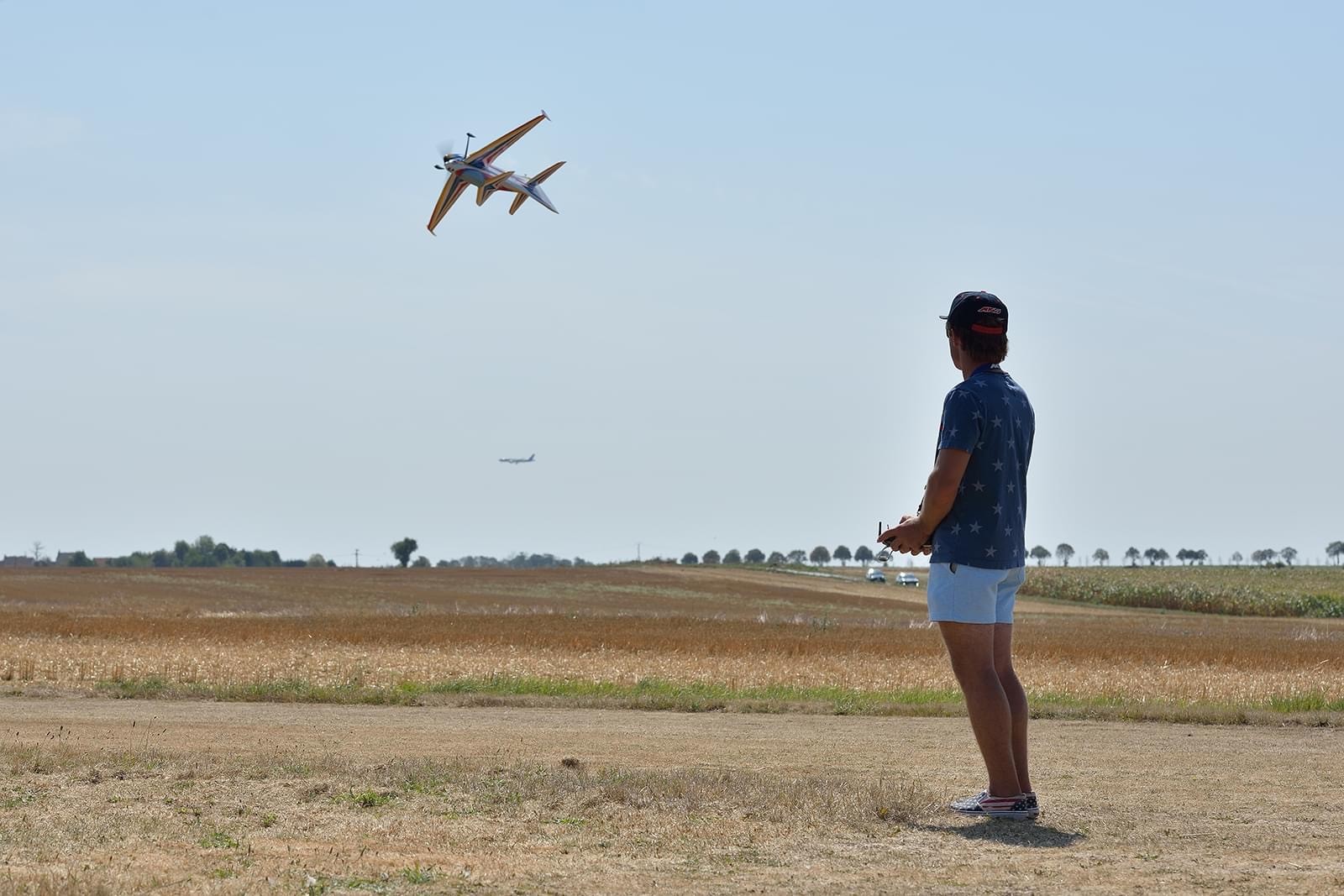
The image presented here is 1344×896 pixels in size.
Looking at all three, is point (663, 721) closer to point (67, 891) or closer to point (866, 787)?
point (866, 787)

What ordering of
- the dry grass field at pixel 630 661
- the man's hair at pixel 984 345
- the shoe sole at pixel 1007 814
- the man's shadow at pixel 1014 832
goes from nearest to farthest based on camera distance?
the man's shadow at pixel 1014 832
the shoe sole at pixel 1007 814
the man's hair at pixel 984 345
the dry grass field at pixel 630 661

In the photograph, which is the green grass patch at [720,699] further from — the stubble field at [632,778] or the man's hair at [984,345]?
the man's hair at [984,345]

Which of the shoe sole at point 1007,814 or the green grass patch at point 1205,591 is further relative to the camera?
the green grass patch at point 1205,591

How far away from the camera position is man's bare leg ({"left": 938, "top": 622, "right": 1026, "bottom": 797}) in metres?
7.23

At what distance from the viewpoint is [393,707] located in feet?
57.8

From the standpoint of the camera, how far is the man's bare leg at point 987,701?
7234 millimetres

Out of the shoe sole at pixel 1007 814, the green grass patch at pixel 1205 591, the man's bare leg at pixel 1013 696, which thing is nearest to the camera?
the shoe sole at pixel 1007 814

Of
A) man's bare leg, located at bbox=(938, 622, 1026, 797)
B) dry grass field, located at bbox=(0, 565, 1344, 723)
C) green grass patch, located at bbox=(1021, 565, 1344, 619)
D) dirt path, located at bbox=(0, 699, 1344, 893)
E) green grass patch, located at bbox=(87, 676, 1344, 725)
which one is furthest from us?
green grass patch, located at bbox=(1021, 565, 1344, 619)

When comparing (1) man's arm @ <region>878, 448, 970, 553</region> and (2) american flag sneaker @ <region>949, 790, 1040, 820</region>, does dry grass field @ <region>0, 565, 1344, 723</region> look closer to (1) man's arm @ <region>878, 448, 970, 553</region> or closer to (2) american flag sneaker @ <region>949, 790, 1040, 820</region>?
(2) american flag sneaker @ <region>949, 790, 1040, 820</region>

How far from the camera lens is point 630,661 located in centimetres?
2884

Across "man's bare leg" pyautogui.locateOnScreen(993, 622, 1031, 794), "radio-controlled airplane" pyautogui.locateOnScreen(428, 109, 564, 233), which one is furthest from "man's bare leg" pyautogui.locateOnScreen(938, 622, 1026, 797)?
"radio-controlled airplane" pyautogui.locateOnScreen(428, 109, 564, 233)

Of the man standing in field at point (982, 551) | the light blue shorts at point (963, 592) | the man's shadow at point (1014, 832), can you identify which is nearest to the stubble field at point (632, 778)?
the man's shadow at point (1014, 832)

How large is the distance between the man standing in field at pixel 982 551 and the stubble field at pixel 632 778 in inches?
15.1

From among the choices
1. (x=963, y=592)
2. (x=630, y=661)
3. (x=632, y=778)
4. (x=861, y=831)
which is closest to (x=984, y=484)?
(x=963, y=592)
